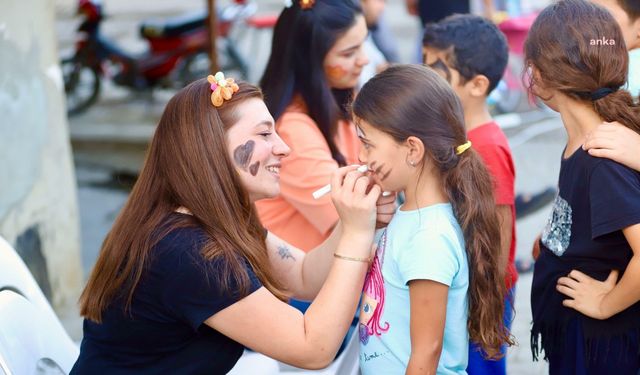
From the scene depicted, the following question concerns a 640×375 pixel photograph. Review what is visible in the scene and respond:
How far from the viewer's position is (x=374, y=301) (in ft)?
6.41

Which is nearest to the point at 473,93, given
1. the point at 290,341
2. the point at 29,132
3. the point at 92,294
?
the point at 290,341

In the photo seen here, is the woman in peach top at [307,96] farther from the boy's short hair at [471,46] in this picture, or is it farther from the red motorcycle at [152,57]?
the red motorcycle at [152,57]

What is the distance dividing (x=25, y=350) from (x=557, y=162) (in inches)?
184

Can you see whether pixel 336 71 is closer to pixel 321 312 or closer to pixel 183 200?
pixel 183 200

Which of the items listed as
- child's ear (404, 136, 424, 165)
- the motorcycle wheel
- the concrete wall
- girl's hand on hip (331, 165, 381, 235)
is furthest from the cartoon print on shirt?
the motorcycle wheel

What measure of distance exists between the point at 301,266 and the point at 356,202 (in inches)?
19.5

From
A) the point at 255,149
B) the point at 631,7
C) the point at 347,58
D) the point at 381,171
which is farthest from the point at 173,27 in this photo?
the point at 381,171

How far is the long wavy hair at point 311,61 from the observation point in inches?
104

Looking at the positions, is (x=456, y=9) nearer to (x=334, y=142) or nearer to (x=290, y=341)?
(x=334, y=142)

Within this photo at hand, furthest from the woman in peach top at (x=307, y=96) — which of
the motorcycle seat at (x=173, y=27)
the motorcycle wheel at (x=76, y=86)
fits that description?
the motorcycle wheel at (x=76, y=86)

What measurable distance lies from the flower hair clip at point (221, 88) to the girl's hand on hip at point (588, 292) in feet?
3.04

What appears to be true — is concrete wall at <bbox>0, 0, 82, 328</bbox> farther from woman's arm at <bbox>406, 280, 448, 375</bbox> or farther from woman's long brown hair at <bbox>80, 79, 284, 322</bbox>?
woman's arm at <bbox>406, 280, 448, 375</bbox>

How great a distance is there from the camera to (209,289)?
1.80 meters

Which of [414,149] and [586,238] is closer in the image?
[414,149]
